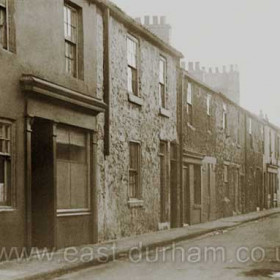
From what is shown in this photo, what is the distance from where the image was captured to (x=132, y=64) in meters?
20.0

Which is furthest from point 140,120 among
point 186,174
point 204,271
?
point 204,271

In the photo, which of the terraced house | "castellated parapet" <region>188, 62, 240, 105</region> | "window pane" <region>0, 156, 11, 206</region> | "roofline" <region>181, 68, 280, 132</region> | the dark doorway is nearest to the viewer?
"window pane" <region>0, 156, 11, 206</region>

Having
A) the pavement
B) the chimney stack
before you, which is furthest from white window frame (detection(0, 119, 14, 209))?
the chimney stack

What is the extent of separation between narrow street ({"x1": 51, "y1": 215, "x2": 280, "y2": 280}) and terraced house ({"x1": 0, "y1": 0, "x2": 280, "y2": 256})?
6.80 feet

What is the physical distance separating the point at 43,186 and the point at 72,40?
360cm

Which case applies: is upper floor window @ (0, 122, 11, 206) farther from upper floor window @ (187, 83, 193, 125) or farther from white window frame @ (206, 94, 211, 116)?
white window frame @ (206, 94, 211, 116)

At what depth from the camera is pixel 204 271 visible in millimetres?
11422

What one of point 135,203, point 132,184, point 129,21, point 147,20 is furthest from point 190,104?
point 147,20

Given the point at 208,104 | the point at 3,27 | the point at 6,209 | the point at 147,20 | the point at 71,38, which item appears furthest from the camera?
the point at 147,20

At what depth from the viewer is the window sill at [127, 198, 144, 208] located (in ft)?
63.2

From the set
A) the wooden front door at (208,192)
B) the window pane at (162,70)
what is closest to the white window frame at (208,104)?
the wooden front door at (208,192)

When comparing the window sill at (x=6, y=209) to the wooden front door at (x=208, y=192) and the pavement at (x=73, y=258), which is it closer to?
the pavement at (x=73, y=258)

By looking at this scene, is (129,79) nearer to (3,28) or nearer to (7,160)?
(3,28)

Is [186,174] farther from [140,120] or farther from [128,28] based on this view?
[128,28]
